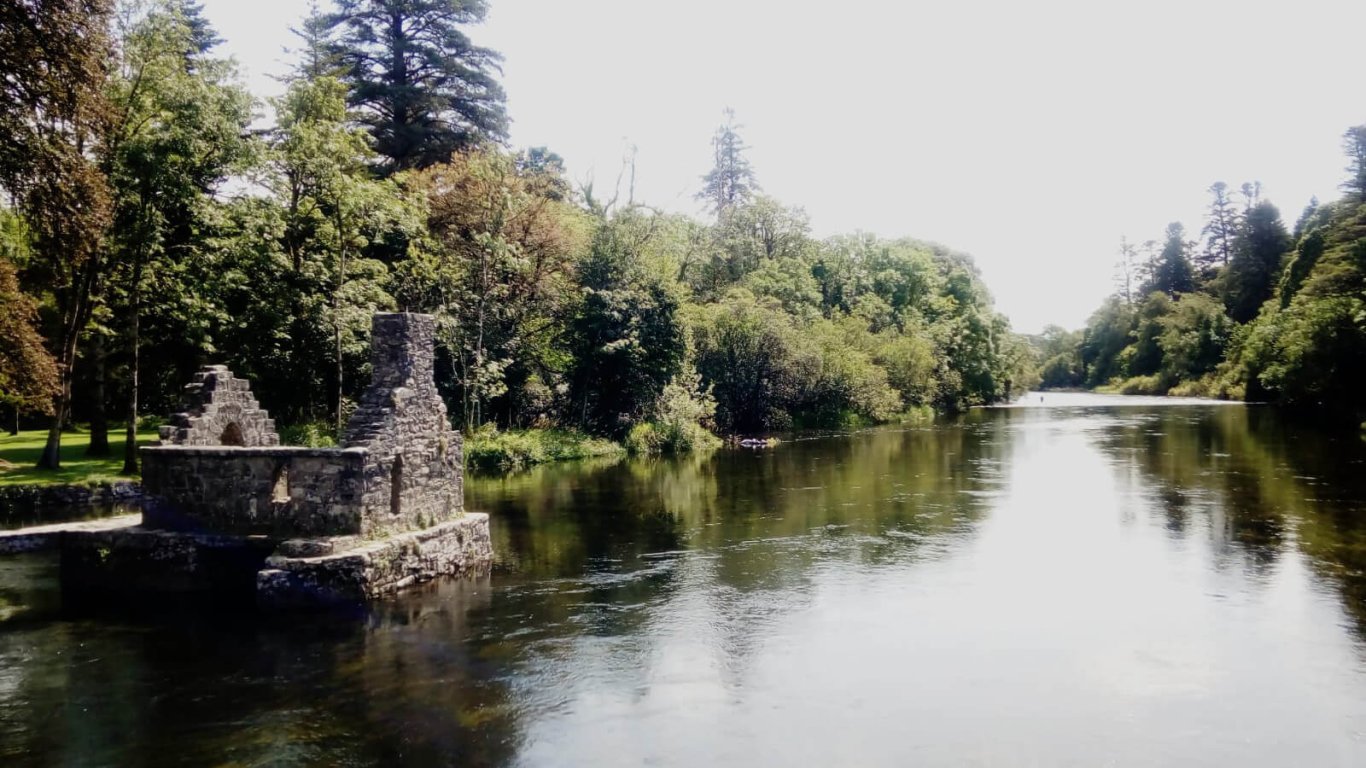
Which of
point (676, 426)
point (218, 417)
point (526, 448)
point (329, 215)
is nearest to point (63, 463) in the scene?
point (329, 215)

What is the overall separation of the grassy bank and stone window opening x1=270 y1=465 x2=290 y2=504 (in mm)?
15125

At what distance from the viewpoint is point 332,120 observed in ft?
97.7

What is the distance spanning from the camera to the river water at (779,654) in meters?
8.01

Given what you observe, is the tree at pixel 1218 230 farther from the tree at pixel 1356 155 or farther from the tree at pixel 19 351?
the tree at pixel 19 351

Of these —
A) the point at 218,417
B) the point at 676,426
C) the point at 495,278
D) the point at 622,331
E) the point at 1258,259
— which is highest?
the point at 1258,259

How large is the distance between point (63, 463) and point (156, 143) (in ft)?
31.9

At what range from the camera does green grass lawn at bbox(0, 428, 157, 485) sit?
21266mm

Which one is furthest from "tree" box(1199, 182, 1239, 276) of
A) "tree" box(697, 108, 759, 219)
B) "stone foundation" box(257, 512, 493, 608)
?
"stone foundation" box(257, 512, 493, 608)

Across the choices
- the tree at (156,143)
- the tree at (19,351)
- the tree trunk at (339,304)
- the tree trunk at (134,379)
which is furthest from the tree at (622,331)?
the tree at (19,351)

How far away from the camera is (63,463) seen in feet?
78.5

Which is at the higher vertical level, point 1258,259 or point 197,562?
point 1258,259

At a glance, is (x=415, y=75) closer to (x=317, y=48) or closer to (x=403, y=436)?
(x=317, y=48)

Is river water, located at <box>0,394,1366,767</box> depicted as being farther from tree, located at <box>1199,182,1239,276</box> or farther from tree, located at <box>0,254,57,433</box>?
tree, located at <box>1199,182,1239,276</box>

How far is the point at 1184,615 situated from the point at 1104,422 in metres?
39.1
